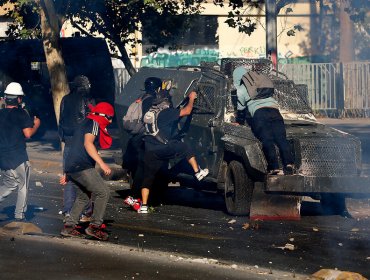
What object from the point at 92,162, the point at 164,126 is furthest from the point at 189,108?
the point at 92,162

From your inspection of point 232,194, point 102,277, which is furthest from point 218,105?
point 102,277

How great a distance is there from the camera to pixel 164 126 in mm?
13211

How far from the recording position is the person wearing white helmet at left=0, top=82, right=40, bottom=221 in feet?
39.0

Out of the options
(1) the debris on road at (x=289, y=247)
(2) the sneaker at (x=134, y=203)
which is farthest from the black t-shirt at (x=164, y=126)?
(1) the debris on road at (x=289, y=247)

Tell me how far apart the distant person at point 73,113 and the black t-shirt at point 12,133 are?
46 centimetres

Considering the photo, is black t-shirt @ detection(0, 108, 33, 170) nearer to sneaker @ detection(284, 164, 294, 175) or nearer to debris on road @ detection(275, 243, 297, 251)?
sneaker @ detection(284, 164, 294, 175)

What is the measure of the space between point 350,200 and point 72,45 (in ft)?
42.6

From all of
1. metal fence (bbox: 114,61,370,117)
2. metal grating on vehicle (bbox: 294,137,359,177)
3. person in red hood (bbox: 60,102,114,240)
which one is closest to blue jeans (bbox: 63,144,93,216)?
person in red hood (bbox: 60,102,114,240)

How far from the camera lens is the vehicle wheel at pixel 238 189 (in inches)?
500

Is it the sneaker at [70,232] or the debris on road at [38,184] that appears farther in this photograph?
the debris on road at [38,184]

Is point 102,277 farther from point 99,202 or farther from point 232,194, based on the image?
point 232,194

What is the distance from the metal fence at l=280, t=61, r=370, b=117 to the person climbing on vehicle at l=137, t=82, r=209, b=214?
17.2 metres

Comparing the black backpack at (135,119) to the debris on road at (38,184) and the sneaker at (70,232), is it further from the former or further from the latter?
the debris on road at (38,184)

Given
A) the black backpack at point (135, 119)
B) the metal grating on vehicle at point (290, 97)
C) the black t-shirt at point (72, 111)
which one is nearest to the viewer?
the black t-shirt at point (72, 111)
